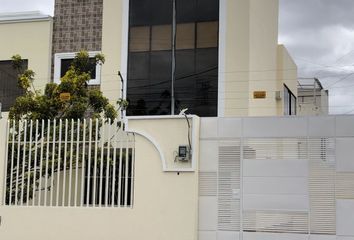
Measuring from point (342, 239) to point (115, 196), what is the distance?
4291 millimetres

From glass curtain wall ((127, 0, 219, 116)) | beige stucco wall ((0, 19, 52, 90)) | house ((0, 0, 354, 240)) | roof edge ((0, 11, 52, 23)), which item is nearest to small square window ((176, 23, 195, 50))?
glass curtain wall ((127, 0, 219, 116))

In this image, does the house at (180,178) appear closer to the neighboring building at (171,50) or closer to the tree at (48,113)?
the tree at (48,113)

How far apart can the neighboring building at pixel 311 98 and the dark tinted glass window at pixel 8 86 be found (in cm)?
1366

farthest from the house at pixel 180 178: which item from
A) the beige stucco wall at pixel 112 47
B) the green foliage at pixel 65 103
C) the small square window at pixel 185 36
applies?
the small square window at pixel 185 36

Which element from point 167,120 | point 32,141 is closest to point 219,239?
point 167,120

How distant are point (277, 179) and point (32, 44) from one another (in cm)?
1265

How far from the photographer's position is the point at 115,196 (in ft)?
35.0

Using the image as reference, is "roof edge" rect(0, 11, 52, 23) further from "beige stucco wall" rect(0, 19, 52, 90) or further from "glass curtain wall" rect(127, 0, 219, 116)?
"glass curtain wall" rect(127, 0, 219, 116)

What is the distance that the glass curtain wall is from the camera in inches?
698

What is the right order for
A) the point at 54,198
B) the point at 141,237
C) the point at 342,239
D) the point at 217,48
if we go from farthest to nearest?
the point at 217,48 → the point at 54,198 → the point at 141,237 → the point at 342,239

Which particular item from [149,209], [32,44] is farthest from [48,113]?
[32,44]

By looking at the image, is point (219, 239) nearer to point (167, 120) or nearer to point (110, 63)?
point (167, 120)

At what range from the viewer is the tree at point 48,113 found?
10992 mm

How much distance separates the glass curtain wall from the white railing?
270 inches
